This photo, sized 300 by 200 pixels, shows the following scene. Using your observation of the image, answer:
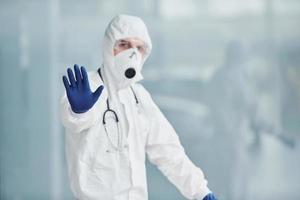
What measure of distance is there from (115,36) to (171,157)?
448mm

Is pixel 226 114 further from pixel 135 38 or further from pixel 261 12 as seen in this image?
pixel 135 38

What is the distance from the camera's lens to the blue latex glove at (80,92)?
173 centimetres

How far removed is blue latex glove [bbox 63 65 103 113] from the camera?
1.73 meters

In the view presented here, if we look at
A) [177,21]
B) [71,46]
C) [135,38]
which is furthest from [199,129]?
[135,38]

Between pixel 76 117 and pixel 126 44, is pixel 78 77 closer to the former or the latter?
pixel 76 117

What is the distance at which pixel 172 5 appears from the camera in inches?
129

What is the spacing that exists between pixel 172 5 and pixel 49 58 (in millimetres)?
727

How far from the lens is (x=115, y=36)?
189 centimetres

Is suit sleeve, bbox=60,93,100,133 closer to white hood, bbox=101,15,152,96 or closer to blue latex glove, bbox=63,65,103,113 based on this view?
blue latex glove, bbox=63,65,103,113

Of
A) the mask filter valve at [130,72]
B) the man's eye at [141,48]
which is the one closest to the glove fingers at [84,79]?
the mask filter valve at [130,72]

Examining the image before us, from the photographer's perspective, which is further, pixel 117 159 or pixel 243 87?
pixel 243 87

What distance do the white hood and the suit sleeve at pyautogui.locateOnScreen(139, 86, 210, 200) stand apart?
16cm

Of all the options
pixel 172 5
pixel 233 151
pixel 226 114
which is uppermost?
pixel 172 5

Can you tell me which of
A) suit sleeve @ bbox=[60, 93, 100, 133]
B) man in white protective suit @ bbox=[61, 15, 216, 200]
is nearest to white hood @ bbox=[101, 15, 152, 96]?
man in white protective suit @ bbox=[61, 15, 216, 200]
